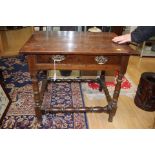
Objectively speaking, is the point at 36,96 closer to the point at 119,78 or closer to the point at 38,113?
the point at 38,113

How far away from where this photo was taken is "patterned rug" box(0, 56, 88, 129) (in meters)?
1.54

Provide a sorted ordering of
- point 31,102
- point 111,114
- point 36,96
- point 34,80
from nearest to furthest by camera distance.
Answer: point 34,80, point 36,96, point 111,114, point 31,102

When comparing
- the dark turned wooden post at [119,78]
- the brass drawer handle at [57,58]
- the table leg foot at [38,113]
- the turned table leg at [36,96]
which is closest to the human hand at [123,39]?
the dark turned wooden post at [119,78]

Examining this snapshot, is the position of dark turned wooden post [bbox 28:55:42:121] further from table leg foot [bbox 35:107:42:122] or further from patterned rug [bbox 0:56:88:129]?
patterned rug [bbox 0:56:88:129]

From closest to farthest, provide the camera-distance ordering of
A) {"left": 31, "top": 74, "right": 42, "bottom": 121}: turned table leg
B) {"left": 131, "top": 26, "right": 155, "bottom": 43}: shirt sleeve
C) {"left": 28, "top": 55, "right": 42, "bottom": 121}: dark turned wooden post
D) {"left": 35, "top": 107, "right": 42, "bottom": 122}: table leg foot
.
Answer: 1. {"left": 131, "top": 26, "right": 155, "bottom": 43}: shirt sleeve
2. {"left": 28, "top": 55, "right": 42, "bottom": 121}: dark turned wooden post
3. {"left": 31, "top": 74, "right": 42, "bottom": 121}: turned table leg
4. {"left": 35, "top": 107, "right": 42, "bottom": 122}: table leg foot

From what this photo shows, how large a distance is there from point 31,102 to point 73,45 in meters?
0.89

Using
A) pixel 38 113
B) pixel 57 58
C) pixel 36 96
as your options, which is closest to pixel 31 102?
pixel 38 113

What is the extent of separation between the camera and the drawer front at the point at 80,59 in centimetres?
120

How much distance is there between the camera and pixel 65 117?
1638 millimetres

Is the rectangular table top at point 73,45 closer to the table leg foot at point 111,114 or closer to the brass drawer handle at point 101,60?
the brass drawer handle at point 101,60

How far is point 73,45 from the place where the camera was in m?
1.25

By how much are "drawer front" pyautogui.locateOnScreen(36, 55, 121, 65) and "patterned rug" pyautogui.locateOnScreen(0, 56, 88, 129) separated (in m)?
0.63

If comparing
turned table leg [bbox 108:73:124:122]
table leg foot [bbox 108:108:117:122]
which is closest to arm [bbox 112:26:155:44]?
turned table leg [bbox 108:73:124:122]
